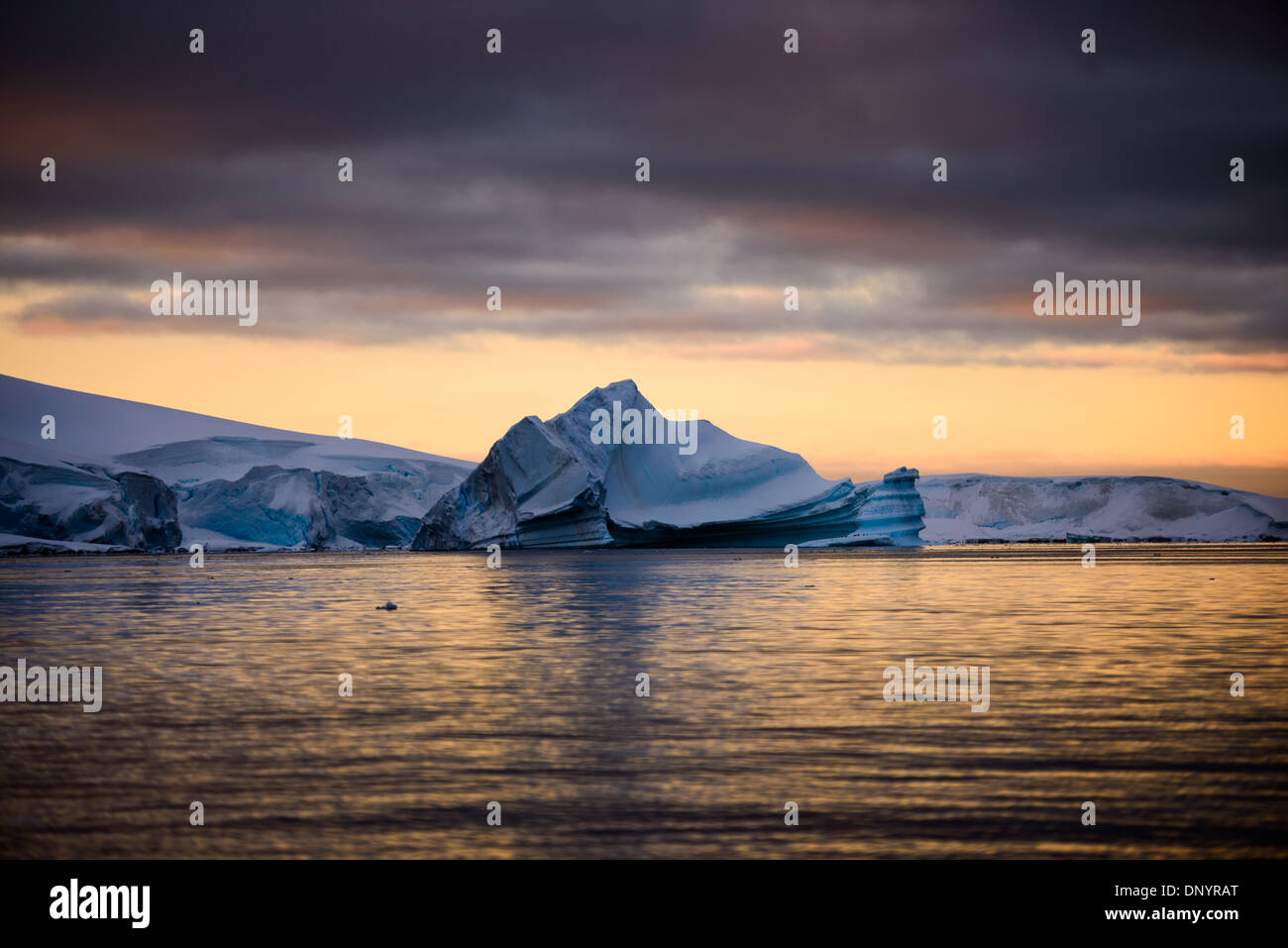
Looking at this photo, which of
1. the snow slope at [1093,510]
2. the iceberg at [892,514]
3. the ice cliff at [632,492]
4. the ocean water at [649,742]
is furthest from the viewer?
the snow slope at [1093,510]

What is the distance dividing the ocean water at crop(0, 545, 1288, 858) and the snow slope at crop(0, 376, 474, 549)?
164 ft

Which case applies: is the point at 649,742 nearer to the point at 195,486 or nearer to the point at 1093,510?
the point at 195,486

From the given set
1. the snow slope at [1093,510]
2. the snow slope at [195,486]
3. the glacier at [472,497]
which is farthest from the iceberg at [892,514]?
the snow slope at [1093,510]

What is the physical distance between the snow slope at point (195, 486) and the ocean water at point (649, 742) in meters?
50.1

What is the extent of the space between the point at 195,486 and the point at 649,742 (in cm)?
8404

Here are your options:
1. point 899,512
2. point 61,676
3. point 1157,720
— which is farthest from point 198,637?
point 899,512

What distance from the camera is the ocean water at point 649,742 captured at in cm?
650

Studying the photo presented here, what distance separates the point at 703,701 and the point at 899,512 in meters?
60.8

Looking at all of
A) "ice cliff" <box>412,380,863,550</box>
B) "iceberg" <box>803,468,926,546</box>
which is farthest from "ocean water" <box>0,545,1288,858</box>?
"iceberg" <box>803,468,926,546</box>

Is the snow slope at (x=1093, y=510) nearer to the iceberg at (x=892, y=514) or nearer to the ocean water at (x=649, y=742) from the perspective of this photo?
the iceberg at (x=892, y=514)

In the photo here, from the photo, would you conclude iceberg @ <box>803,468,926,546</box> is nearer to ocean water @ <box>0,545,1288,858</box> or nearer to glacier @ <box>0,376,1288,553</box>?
glacier @ <box>0,376,1288,553</box>

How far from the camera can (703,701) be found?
11.0 m
